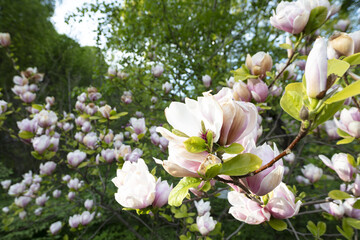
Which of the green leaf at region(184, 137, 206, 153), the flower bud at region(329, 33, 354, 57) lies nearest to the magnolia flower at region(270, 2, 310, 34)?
the flower bud at region(329, 33, 354, 57)

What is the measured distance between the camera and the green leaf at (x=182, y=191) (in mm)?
346

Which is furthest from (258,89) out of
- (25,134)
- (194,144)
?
(25,134)

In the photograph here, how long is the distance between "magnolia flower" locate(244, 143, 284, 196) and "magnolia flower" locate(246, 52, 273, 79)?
527 mm

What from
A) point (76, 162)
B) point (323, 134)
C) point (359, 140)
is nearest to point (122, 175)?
point (359, 140)

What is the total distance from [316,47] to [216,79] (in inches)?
81.0

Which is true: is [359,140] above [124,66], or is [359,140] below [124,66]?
below

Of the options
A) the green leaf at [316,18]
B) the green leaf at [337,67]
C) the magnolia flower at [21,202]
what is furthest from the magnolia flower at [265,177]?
the magnolia flower at [21,202]

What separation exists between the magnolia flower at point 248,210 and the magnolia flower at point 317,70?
0.27 metres

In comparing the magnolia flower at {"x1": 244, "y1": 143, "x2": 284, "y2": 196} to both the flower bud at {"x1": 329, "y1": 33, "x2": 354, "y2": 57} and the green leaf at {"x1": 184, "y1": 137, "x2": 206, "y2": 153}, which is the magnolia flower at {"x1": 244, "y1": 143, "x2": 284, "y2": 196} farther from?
the flower bud at {"x1": 329, "y1": 33, "x2": 354, "y2": 57}

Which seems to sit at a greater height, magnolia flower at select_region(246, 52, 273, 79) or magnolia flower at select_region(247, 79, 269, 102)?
magnolia flower at select_region(246, 52, 273, 79)

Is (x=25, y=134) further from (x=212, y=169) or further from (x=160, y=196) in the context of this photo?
(x=212, y=169)

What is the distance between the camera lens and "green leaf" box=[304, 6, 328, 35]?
2.18ft

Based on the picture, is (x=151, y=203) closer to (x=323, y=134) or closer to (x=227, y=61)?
(x=323, y=134)

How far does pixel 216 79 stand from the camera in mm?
2320
